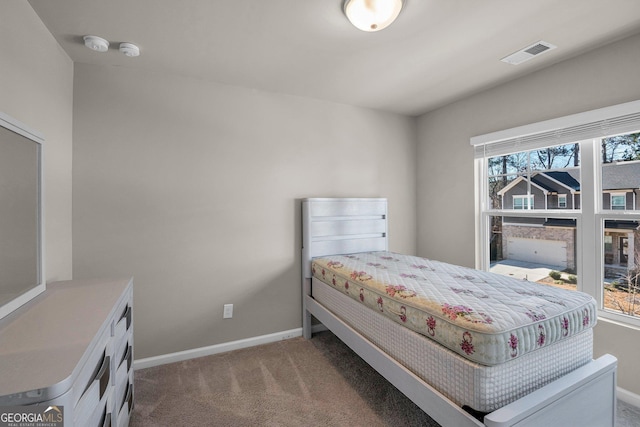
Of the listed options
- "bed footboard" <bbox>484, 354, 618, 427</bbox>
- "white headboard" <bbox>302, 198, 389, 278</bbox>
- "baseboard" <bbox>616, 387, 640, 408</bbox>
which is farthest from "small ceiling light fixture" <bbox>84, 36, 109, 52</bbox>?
"baseboard" <bbox>616, 387, 640, 408</bbox>

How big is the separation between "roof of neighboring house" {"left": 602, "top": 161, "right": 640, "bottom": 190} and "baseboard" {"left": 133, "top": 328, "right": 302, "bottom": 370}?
283 cm

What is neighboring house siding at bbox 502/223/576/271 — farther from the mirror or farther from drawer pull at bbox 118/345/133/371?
the mirror

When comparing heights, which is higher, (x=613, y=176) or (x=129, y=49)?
(x=129, y=49)

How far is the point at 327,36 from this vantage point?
193cm

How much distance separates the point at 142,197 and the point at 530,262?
134 inches

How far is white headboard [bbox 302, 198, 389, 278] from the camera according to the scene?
289 cm

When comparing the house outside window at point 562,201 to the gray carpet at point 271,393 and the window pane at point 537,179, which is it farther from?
the gray carpet at point 271,393

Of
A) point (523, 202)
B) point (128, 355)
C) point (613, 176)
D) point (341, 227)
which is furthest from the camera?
point (341, 227)

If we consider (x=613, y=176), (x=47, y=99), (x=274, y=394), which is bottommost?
(x=274, y=394)

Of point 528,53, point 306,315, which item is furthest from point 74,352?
point 528,53

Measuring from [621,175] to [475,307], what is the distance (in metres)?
1.70

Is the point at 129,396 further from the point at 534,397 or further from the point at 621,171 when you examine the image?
the point at 621,171

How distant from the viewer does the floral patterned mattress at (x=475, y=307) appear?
127cm

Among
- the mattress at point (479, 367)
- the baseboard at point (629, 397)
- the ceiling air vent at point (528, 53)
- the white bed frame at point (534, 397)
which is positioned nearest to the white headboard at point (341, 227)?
the white bed frame at point (534, 397)
